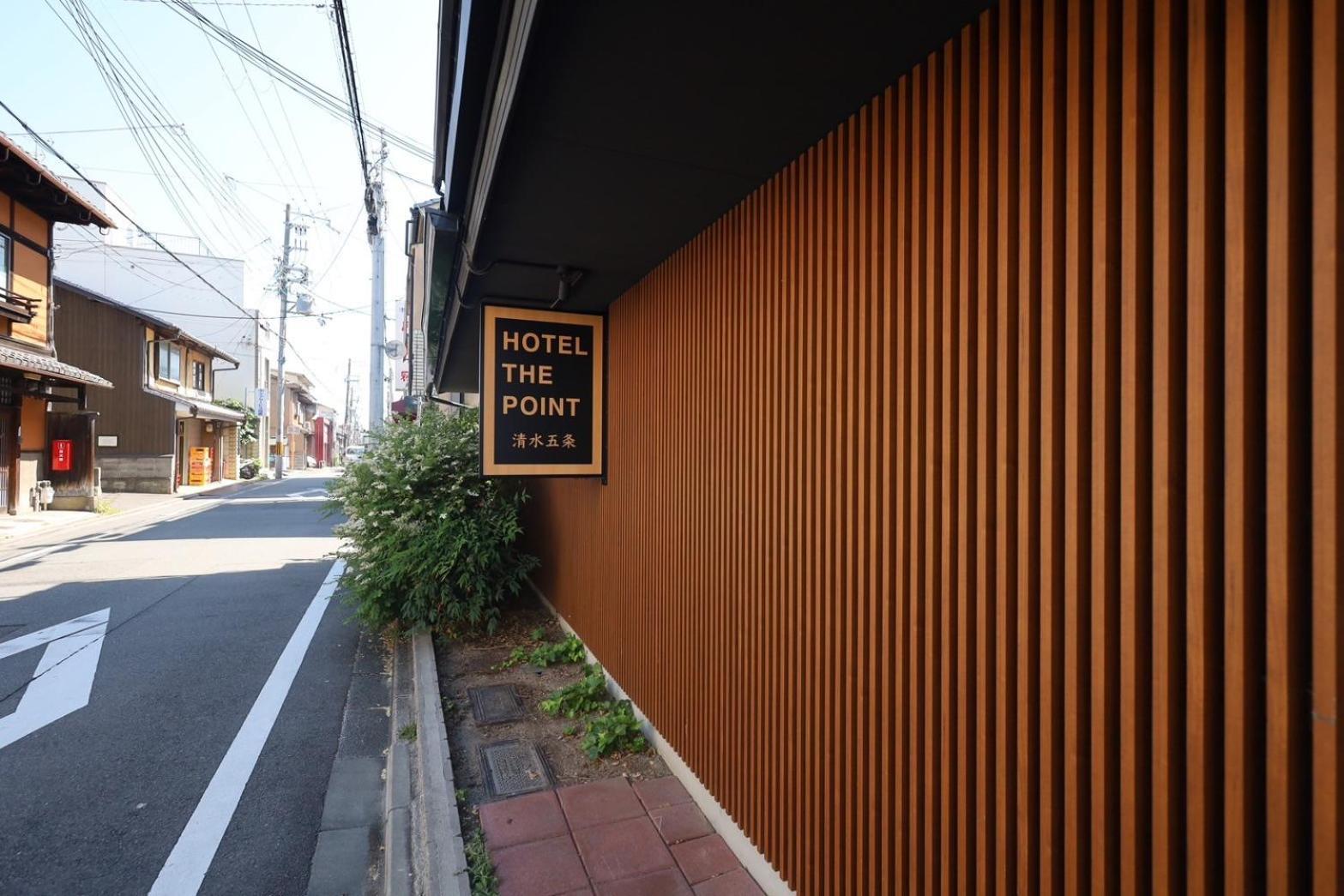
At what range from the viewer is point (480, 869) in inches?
109

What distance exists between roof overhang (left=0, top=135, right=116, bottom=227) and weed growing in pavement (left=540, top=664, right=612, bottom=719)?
57.1 feet

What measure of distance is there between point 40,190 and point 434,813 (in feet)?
66.3

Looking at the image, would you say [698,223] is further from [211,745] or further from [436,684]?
[211,745]

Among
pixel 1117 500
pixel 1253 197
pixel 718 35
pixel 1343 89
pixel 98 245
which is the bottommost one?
pixel 1117 500

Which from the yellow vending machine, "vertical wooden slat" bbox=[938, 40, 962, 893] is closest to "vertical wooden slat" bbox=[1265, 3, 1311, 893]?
"vertical wooden slat" bbox=[938, 40, 962, 893]

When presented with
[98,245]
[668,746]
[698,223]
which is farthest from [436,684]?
[98,245]

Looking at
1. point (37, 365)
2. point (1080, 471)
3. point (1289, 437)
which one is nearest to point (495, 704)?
point (1080, 471)

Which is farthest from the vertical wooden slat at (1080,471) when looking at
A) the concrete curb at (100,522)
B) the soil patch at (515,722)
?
the concrete curb at (100,522)

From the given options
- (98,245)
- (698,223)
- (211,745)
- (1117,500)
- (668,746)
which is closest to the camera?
(1117,500)

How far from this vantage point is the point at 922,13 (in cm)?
168

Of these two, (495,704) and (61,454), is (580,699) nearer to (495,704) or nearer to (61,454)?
(495,704)

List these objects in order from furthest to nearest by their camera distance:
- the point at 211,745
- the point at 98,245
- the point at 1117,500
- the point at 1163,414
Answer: the point at 98,245
the point at 211,745
the point at 1117,500
the point at 1163,414

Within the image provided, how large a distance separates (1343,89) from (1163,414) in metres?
0.57

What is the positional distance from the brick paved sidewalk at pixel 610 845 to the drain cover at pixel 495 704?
3.43ft
